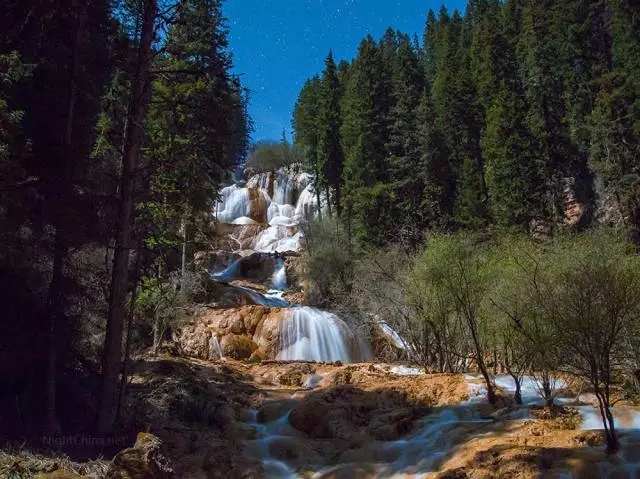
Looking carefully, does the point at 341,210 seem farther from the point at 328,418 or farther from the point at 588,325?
the point at 588,325

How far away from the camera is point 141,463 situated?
754 centimetres

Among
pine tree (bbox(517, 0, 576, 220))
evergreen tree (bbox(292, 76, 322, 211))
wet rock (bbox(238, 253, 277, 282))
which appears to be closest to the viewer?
pine tree (bbox(517, 0, 576, 220))

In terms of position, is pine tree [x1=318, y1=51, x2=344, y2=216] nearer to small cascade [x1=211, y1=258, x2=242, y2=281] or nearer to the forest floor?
small cascade [x1=211, y1=258, x2=242, y2=281]

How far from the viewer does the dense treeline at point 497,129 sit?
107 ft

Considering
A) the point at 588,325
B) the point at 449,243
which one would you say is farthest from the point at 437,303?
the point at 588,325

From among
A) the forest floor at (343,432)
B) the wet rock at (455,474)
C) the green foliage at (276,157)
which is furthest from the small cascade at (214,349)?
the green foliage at (276,157)

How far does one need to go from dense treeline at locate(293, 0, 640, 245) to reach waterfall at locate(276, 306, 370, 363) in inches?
358

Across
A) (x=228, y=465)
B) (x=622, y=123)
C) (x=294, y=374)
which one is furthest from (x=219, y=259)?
(x=228, y=465)

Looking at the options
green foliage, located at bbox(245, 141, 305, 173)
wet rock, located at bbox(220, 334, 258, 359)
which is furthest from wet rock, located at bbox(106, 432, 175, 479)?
green foliage, located at bbox(245, 141, 305, 173)

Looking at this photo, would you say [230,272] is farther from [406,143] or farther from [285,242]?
[406,143]

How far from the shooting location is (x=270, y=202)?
56.8 m

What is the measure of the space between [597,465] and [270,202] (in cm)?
4967

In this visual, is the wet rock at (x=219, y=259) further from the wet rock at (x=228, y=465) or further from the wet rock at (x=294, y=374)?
the wet rock at (x=228, y=465)

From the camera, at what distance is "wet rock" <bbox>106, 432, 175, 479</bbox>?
7.32m
